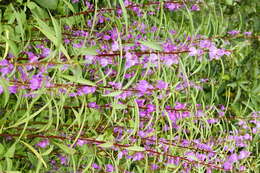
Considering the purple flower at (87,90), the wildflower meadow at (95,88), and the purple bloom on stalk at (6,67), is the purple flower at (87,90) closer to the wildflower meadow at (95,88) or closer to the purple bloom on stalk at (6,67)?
the wildflower meadow at (95,88)

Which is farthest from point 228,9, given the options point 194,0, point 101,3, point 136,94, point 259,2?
point 136,94

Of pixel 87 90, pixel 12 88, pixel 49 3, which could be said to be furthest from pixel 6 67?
pixel 49 3

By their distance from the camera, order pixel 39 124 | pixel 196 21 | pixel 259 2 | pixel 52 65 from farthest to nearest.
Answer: pixel 259 2
pixel 196 21
pixel 39 124
pixel 52 65

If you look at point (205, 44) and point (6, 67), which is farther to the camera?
point (205, 44)

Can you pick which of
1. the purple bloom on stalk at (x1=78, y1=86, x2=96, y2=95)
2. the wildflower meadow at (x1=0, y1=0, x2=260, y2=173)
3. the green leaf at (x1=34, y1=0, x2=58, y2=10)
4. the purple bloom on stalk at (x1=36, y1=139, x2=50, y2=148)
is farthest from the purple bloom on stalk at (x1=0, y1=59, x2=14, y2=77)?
the green leaf at (x1=34, y1=0, x2=58, y2=10)

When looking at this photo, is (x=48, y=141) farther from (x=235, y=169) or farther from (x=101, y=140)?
(x=235, y=169)

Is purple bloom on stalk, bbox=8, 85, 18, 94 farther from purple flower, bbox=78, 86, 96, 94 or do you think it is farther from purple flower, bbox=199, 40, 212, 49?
purple flower, bbox=199, 40, 212, 49

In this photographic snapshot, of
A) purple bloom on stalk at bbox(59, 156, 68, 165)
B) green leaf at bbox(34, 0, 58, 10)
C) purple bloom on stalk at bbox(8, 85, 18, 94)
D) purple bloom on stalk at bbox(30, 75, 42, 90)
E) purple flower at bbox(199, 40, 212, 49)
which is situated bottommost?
purple bloom on stalk at bbox(59, 156, 68, 165)

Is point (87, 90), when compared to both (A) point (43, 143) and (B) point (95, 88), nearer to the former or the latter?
(B) point (95, 88)
